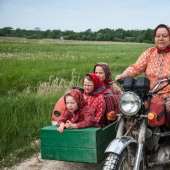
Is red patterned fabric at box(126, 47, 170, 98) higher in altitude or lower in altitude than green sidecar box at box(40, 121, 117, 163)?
higher

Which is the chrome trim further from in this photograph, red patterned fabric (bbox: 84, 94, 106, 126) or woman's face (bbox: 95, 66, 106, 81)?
woman's face (bbox: 95, 66, 106, 81)

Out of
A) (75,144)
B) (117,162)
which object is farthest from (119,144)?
(75,144)

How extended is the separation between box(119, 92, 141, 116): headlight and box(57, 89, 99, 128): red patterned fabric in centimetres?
70

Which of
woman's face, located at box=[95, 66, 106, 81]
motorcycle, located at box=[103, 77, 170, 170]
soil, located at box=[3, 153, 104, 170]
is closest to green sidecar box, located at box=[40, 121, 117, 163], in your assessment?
motorcycle, located at box=[103, 77, 170, 170]

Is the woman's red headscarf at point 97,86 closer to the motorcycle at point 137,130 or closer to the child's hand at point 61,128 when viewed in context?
the child's hand at point 61,128

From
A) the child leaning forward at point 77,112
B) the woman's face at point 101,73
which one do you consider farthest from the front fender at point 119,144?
the woman's face at point 101,73

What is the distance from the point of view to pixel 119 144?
2719 mm

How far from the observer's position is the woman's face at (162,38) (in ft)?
12.4

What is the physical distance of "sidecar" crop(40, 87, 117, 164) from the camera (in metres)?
3.15

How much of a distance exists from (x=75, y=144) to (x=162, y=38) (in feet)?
5.53

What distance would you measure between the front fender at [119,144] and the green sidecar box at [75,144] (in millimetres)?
386

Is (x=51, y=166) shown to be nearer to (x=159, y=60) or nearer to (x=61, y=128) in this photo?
(x=61, y=128)

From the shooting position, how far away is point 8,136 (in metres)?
4.94

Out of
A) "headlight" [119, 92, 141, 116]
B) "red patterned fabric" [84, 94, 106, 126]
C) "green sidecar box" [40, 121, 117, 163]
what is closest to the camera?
"headlight" [119, 92, 141, 116]
